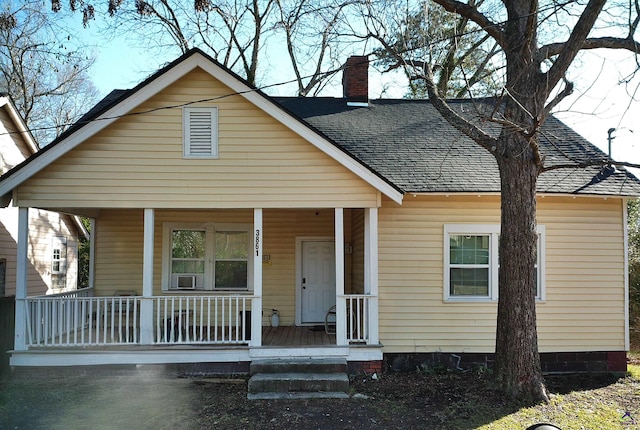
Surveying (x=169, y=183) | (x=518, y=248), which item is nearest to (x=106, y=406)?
(x=169, y=183)

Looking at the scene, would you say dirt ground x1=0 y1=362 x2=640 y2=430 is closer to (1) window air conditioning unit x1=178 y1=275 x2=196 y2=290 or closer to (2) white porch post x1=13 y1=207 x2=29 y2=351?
(2) white porch post x1=13 y1=207 x2=29 y2=351

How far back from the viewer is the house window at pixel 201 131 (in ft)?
30.4

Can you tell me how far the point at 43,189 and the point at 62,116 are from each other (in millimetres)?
22802

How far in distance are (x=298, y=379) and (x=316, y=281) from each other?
4.02 m

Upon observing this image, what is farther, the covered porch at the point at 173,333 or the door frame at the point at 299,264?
the door frame at the point at 299,264

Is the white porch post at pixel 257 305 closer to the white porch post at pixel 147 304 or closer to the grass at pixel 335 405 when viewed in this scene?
the grass at pixel 335 405

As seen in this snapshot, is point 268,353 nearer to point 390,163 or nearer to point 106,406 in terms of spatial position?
point 106,406

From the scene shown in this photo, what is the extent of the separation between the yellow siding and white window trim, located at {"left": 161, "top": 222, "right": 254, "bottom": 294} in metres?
2.87

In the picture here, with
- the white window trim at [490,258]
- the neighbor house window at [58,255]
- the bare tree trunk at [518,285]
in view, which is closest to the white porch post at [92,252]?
the neighbor house window at [58,255]

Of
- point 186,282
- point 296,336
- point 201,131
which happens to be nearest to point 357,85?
point 201,131

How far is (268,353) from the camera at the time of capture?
9.07 m

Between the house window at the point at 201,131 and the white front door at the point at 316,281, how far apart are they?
384 centimetres

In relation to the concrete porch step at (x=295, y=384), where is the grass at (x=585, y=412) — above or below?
below

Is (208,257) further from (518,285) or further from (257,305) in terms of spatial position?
(518,285)
